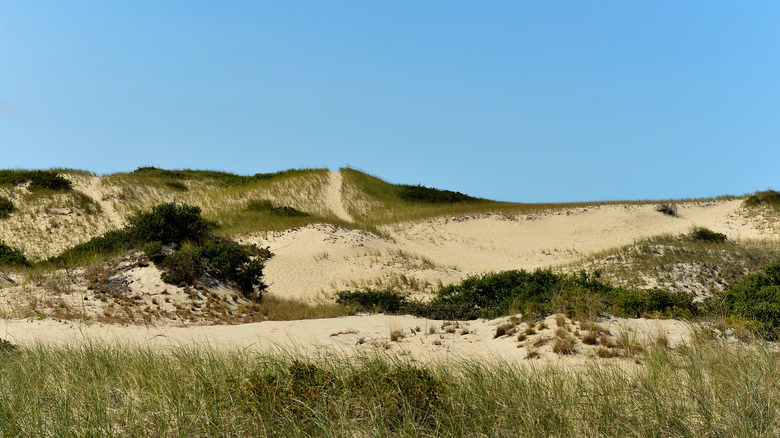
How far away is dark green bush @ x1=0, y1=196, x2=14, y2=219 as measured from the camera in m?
30.1

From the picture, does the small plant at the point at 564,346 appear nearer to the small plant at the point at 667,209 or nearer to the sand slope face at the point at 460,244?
the sand slope face at the point at 460,244

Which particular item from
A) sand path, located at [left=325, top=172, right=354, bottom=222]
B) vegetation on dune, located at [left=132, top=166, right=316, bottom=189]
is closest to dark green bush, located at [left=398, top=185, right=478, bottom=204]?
sand path, located at [left=325, top=172, right=354, bottom=222]

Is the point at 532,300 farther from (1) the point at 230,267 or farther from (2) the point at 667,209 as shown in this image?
(2) the point at 667,209

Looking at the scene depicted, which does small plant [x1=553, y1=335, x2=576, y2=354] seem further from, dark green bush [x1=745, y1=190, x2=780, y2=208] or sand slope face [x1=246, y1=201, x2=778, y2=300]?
dark green bush [x1=745, y1=190, x2=780, y2=208]

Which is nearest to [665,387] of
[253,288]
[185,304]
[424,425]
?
[424,425]

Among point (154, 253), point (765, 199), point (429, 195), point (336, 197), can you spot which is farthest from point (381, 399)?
point (429, 195)

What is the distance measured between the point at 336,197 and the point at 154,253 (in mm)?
24870

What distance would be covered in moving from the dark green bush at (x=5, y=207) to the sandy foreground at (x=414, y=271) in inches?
212

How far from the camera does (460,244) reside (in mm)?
32344

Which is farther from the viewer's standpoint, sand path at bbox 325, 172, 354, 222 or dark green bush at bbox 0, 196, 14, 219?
sand path at bbox 325, 172, 354, 222

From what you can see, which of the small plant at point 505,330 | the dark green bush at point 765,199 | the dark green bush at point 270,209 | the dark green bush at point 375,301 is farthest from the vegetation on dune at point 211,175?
the small plant at point 505,330

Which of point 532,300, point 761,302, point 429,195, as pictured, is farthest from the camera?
point 429,195

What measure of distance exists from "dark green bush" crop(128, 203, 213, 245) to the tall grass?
1486cm

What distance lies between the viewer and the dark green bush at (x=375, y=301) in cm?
1518
